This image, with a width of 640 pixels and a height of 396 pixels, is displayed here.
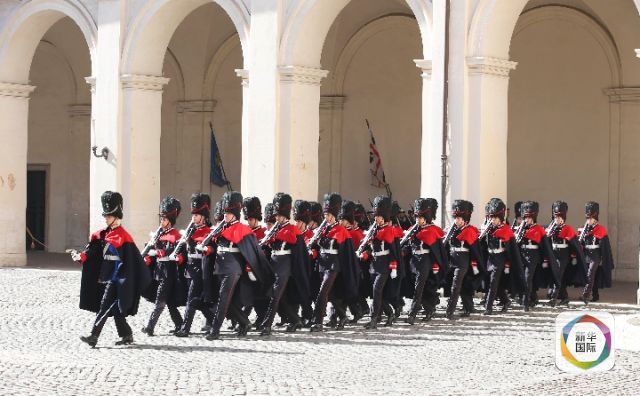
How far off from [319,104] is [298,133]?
3.56m

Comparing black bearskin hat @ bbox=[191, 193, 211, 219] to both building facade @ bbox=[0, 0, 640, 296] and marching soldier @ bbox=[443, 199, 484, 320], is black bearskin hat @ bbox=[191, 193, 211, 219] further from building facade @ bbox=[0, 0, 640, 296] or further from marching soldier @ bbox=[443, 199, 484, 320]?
building facade @ bbox=[0, 0, 640, 296]

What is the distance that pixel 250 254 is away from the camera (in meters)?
14.0

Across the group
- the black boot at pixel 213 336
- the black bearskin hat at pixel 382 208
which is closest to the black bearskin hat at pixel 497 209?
the black bearskin hat at pixel 382 208

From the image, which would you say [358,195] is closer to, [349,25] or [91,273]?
[349,25]

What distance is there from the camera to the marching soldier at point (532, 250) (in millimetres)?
17359

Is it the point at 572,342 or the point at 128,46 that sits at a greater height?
the point at 128,46

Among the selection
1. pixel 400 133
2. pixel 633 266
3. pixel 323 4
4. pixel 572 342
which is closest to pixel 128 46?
pixel 323 4

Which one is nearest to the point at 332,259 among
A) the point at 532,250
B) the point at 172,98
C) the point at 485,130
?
the point at 532,250

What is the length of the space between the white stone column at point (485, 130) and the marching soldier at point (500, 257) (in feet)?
5.14

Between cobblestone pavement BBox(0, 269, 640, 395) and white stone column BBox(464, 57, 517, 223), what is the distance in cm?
296

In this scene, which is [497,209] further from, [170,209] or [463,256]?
[170,209]

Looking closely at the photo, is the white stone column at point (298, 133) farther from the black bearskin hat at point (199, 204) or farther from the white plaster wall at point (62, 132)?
the white plaster wall at point (62, 132)

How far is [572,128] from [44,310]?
34.9ft

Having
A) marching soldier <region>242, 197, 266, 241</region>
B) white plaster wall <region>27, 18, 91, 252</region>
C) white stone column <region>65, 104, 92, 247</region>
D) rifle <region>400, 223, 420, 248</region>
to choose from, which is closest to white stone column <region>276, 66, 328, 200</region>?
rifle <region>400, 223, 420, 248</region>
